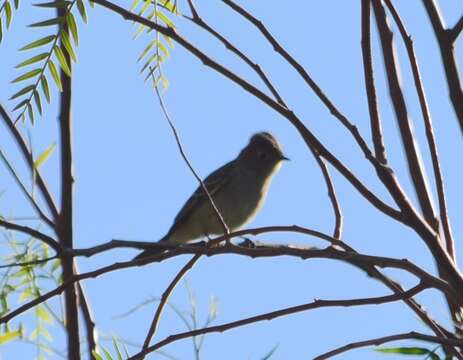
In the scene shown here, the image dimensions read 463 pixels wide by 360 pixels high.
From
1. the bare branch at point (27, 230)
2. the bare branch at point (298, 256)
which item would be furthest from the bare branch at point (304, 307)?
the bare branch at point (27, 230)

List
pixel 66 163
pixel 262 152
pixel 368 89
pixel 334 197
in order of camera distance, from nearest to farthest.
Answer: pixel 368 89 < pixel 66 163 < pixel 334 197 < pixel 262 152

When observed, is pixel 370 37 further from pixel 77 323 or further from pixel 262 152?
pixel 262 152

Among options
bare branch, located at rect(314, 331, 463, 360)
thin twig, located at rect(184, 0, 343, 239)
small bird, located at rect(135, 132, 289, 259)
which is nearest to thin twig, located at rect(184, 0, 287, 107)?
thin twig, located at rect(184, 0, 343, 239)

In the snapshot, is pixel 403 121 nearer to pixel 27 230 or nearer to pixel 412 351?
pixel 412 351

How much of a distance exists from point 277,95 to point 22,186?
71 centimetres

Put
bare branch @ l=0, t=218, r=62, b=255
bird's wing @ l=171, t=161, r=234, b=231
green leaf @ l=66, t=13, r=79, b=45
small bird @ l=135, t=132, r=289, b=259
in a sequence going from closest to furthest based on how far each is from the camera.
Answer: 1. bare branch @ l=0, t=218, r=62, b=255
2. green leaf @ l=66, t=13, r=79, b=45
3. small bird @ l=135, t=132, r=289, b=259
4. bird's wing @ l=171, t=161, r=234, b=231

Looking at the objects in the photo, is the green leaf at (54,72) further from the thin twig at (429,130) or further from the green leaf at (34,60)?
the thin twig at (429,130)

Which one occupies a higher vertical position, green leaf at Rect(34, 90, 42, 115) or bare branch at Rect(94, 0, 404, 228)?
green leaf at Rect(34, 90, 42, 115)

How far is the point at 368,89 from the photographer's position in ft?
7.11

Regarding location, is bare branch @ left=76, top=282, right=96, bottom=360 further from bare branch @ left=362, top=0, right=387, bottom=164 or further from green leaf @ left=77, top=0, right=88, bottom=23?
bare branch @ left=362, top=0, right=387, bottom=164

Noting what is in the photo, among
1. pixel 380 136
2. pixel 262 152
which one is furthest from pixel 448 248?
pixel 262 152

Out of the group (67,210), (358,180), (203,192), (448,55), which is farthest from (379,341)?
(203,192)

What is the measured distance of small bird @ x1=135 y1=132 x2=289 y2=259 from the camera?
700 cm

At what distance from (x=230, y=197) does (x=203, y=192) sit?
247 millimetres
